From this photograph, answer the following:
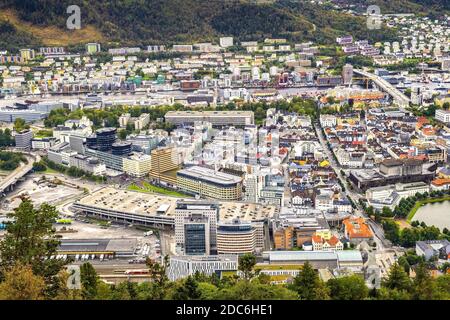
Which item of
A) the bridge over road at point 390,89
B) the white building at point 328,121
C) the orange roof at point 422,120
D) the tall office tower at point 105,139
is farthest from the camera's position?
the bridge over road at point 390,89

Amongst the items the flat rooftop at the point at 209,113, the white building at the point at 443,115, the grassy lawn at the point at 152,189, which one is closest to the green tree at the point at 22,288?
the grassy lawn at the point at 152,189

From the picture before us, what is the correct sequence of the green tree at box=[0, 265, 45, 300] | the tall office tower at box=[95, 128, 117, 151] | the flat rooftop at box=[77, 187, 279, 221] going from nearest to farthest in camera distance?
1. the green tree at box=[0, 265, 45, 300]
2. the flat rooftop at box=[77, 187, 279, 221]
3. the tall office tower at box=[95, 128, 117, 151]

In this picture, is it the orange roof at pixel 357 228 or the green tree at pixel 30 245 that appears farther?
the orange roof at pixel 357 228

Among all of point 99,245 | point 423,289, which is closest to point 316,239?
point 99,245

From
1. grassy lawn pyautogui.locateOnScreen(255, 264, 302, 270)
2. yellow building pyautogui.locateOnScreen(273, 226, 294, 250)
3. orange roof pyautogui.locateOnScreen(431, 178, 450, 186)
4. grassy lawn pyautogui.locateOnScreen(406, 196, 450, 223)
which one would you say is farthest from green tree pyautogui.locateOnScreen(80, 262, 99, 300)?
orange roof pyautogui.locateOnScreen(431, 178, 450, 186)

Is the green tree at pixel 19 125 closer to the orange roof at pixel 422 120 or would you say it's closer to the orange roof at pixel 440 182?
the orange roof at pixel 422 120

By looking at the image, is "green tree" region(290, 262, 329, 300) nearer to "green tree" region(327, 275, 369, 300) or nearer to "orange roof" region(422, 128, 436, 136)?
"green tree" region(327, 275, 369, 300)
